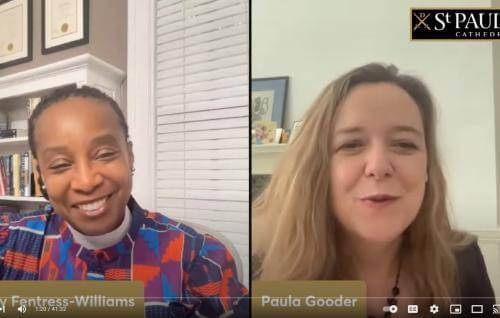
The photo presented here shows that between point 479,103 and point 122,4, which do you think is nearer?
point 479,103

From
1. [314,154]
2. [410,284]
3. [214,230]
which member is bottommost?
[410,284]

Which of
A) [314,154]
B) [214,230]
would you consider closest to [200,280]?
[214,230]

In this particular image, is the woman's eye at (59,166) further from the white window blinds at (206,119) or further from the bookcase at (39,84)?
the white window blinds at (206,119)

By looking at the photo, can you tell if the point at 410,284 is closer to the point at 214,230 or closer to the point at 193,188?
the point at 214,230

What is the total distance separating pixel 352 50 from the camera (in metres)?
1.02

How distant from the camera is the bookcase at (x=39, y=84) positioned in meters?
1.07

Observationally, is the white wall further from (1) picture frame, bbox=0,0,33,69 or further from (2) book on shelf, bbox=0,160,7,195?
(2) book on shelf, bbox=0,160,7,195

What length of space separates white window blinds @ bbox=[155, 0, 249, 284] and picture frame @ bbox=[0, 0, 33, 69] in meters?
0.49

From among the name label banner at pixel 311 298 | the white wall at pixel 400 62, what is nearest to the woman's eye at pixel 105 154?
the white wall at pixel 400 62

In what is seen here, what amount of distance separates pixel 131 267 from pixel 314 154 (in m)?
0.69

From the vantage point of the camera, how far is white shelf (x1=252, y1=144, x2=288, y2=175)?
3.39ft

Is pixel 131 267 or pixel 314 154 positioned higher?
pixel 314 154

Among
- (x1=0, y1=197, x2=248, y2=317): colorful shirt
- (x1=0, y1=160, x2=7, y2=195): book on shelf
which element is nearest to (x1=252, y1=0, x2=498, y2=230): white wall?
(x1=0, y1=197, x2=248, y2=317): colorful shirt

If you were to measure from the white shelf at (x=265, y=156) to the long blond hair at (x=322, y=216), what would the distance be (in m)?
0.02
